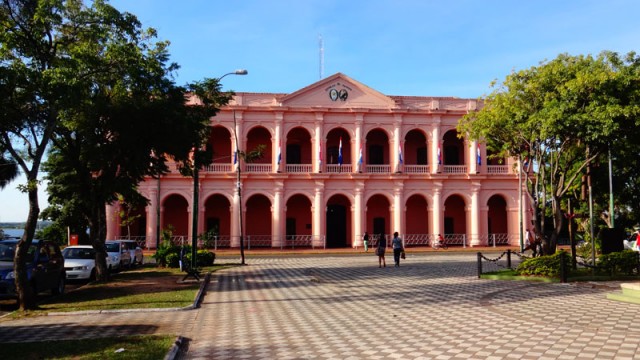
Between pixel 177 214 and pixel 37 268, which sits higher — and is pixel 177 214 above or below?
above

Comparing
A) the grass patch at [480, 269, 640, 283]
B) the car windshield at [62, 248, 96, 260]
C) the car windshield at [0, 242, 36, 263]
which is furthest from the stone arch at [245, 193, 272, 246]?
the car windshield at [0, 242, 36, 263]

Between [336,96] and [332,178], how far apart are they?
5480 mm

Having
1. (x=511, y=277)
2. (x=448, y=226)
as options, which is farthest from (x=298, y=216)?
(x=511, y=277)

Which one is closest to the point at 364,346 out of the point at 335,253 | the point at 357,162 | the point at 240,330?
the point at 240,330

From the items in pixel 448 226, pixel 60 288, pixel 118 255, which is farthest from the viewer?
pixel 448 226

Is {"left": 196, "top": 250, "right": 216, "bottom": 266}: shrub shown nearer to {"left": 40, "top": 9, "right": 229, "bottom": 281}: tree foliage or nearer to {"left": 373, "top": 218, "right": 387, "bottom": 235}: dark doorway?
{"left": 40, "top": 9, "right": 229, "bottom": 281}: tree foliage

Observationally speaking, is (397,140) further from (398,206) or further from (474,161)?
(474,161)

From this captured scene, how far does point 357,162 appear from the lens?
34.6 meters

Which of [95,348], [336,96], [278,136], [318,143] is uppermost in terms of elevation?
[336,96]

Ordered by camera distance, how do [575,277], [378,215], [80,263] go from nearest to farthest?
1. [575,277]
2. [80,263]
3. [378,215]

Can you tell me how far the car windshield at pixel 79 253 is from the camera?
700 inches

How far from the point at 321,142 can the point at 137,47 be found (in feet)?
71.0

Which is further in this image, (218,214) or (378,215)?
(378,215)

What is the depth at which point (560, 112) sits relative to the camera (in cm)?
1522
